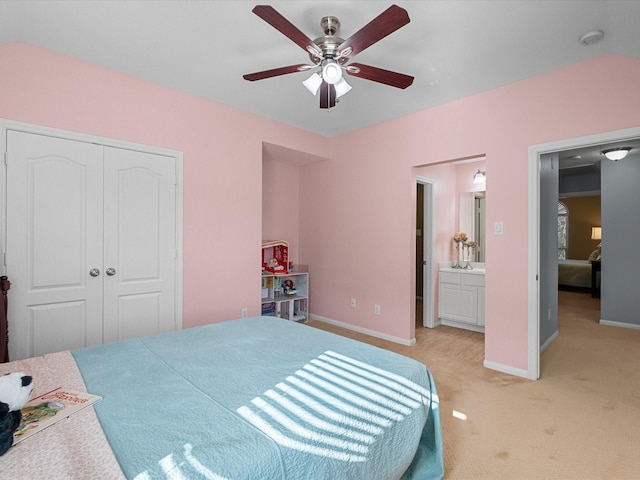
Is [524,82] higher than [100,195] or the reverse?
higher

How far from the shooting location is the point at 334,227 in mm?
4484

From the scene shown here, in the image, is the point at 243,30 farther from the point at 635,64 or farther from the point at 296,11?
the point at 635,64

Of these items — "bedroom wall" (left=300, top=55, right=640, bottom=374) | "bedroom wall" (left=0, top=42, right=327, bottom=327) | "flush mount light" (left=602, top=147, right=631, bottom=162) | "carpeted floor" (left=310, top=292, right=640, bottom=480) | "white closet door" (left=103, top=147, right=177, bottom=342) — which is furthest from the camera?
"flush mount light" (left=602, top=147, right=631, bottom=162)

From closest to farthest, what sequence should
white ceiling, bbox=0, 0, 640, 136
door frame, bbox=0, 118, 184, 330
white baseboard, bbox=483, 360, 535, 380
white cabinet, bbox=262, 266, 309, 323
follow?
white ceiling, bbox=0, 0, 640, 136 < door frame, bbox=0, 118, 184, 330 < white baseboard, bbox=483, 360, 535, 380 < white cabinet, bbox=262, 266, 309, 323

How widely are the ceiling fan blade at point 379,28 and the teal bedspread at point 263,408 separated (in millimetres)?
1649

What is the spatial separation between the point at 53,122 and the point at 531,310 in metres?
4.08

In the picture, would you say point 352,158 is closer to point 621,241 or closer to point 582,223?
point 621,241

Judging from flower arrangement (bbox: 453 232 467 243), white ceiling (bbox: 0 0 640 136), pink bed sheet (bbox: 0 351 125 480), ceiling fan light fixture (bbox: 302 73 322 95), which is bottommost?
pink bed sheet (bbox: 0 351 125 480)

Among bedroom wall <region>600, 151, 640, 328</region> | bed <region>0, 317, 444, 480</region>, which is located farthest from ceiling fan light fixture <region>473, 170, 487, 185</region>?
bed <region>0, 317, 444, 480</region>

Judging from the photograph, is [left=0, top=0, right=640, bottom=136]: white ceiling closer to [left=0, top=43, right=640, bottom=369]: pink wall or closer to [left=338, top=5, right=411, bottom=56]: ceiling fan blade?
[left=0, top=43, right=640, bottom=369]: pink wall

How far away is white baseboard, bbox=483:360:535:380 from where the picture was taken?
289 cm

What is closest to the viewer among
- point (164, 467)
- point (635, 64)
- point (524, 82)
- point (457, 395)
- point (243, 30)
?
point (164, 467)

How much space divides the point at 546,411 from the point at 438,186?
2.97m

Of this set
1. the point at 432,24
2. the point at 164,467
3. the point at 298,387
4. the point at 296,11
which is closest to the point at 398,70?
the point at 432,24
